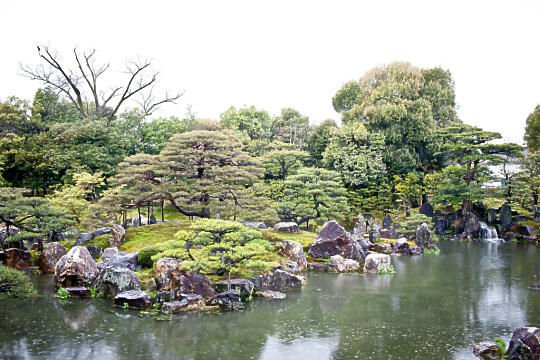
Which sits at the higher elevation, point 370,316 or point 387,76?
point 387,76

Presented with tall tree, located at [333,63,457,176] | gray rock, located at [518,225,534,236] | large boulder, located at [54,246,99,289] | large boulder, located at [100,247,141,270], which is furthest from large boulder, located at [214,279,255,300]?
tall tree, located at [333,63,457,176]

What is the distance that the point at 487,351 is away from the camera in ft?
35.1

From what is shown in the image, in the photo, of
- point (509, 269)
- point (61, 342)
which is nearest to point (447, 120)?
point (509, 269)

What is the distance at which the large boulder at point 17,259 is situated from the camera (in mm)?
20641

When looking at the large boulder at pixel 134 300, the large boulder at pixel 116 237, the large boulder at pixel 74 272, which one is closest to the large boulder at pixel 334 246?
the large boulder at pixel 116 237

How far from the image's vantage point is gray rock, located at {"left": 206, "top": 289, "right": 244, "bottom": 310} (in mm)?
14688

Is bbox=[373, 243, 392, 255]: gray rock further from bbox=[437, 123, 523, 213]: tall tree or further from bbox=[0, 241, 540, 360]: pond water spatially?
bbox=[437, 123, 523, 213]: tall tree

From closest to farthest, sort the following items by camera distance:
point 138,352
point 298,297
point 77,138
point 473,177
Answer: point 138,352 → point 298,297 → point 77,138 → point 473,177

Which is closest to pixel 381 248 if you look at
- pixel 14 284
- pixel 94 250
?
pixel 94 250

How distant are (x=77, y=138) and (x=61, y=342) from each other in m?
25.2

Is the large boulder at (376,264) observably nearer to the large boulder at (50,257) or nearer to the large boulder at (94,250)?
the large boulder at (94,250)

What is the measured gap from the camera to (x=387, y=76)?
142 ft

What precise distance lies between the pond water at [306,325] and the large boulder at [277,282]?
0.51 m

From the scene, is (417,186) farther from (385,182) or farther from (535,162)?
(535,162)
